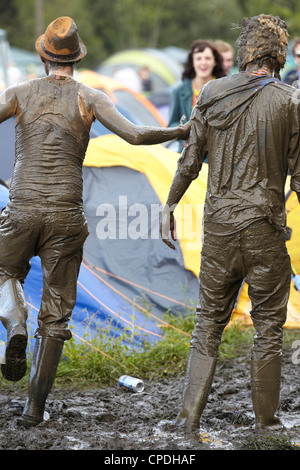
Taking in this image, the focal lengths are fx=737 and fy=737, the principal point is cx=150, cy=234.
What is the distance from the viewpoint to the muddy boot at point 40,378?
4.11m

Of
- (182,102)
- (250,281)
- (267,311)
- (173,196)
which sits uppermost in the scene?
(182,102)

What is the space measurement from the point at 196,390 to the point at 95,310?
201 cm

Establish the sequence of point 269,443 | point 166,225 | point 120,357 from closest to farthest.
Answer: point 269,443, point 166,225, point 120,357

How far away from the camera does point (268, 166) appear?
393 centimetres

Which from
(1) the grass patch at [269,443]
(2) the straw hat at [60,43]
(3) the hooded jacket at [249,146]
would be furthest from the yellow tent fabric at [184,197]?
(1) the grass patch at [269,443]

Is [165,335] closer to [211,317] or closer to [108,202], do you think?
[108,202]

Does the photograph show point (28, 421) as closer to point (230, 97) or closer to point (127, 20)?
point (230, 97)

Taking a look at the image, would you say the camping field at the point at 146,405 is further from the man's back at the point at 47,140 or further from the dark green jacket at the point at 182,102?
the dark green jacket at the point at 182,102

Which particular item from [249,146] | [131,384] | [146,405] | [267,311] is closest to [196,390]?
[267,311]

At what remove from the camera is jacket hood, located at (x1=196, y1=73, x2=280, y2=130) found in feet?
12.8

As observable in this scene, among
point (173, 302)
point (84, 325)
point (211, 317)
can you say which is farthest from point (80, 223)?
point (173, 302)

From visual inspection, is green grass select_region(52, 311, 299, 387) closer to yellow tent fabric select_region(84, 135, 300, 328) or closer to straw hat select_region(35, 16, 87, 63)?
yellow tent fabric select_region(84, 135, 300, 328)

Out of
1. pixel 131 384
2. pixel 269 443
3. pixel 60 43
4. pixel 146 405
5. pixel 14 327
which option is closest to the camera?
pixel 269 443

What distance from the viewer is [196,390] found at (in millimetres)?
4031
